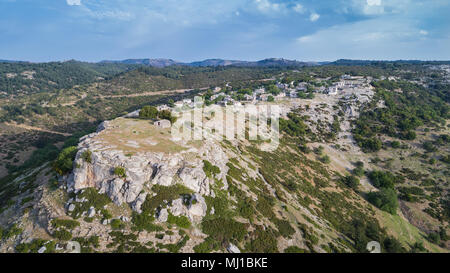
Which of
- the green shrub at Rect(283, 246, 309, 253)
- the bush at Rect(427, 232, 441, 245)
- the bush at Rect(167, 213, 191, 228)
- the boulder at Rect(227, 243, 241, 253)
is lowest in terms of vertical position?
the bush at Rect(427, 232, 441, 245)

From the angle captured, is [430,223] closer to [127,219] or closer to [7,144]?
[127,219]

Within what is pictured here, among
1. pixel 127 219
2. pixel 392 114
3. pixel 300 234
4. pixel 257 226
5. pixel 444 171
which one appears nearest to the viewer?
pixel 127 219

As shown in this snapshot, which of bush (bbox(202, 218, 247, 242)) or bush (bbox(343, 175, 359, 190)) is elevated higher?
bush (bbox(202, 218, 247, 242))

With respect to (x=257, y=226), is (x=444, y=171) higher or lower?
lower

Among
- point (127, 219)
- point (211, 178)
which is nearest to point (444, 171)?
point (211, 178)

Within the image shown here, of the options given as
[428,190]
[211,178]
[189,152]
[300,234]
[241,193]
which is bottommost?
[428,190]

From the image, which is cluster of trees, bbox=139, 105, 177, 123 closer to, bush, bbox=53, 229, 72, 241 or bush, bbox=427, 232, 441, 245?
bush, bbox=53, 229, 72, 241

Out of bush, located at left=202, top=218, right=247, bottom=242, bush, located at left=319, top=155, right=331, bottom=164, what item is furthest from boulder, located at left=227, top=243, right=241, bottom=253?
bush, located at left=319, top=155, right=331, bottom=164
